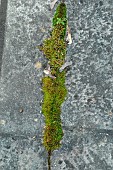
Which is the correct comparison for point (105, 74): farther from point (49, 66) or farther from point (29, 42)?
point (29, 42)

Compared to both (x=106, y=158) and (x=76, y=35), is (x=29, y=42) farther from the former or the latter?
(x=106, y=158)

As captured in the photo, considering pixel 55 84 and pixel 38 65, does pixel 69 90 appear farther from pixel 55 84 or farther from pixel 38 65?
pixel 38 65

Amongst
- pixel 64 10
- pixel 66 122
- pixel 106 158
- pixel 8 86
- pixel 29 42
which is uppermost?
pixel 64 10

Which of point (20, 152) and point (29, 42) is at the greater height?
point (29, 42)

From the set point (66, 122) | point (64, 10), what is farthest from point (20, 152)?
point (64, 10)
